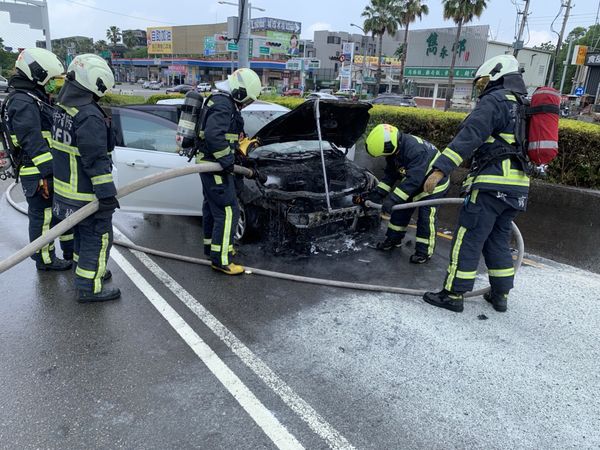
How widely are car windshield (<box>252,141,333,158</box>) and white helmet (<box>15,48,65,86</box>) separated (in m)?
2.06

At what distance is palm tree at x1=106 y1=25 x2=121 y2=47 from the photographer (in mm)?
91938

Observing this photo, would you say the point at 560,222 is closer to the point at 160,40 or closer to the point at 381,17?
the point at 381,17

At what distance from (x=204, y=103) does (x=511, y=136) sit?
8.83ft

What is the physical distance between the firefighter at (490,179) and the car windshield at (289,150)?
6.42ft

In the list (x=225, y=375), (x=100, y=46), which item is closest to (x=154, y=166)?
(x=225, y=375)

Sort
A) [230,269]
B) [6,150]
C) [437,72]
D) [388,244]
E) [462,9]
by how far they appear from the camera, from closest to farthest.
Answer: [6,150], [230,269], [388,244], [462,9], [437,72]

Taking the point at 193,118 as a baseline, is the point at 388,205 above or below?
below

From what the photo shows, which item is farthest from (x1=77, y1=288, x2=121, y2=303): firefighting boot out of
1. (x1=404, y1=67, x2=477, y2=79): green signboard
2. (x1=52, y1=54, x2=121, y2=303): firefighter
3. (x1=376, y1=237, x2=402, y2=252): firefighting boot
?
(x1=404, y1=67, x2=477, y2=79): green signboard

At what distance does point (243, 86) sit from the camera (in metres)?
4.07

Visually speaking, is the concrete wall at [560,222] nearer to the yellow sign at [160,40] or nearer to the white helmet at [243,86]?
the white helmet at [243,86]

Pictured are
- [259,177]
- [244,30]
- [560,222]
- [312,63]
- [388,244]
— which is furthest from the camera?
[312,63]

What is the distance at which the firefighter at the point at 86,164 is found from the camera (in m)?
3.37

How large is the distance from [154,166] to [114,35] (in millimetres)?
102445

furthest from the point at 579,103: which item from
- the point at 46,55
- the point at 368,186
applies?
the point at 46,55
